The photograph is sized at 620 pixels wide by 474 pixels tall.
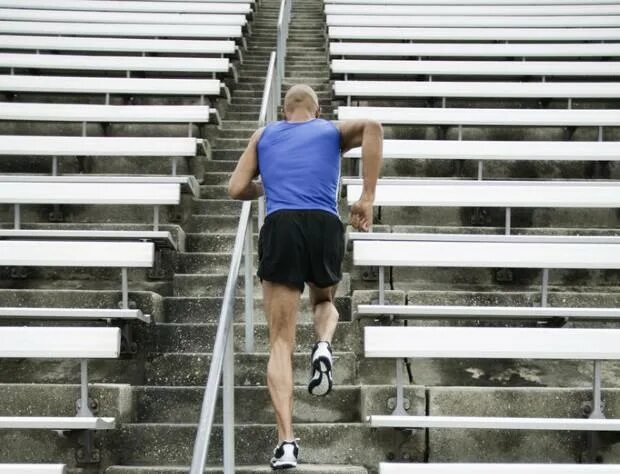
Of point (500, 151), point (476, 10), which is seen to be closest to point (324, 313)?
point (500, 151)

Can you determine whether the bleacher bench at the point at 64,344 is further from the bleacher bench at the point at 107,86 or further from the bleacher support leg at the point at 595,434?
the bleacher bench at the point at 107,86

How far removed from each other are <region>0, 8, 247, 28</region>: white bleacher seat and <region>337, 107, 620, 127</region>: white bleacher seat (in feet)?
9.96

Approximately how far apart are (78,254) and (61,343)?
30.0 inches

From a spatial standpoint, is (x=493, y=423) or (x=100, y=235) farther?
(x=100, y=235)

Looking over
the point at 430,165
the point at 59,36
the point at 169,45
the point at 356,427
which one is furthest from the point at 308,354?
the point at 59,36

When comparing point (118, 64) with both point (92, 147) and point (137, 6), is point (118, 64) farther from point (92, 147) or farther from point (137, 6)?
point (137, 6)

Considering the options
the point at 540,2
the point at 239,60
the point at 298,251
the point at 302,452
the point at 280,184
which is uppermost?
the point at 540,2

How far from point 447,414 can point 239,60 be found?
16.7ft

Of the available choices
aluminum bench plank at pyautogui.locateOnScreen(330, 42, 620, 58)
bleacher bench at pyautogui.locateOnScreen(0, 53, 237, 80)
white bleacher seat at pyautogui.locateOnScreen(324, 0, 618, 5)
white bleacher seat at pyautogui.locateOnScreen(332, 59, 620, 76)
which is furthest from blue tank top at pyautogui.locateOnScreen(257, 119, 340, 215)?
white bleacher seat at pyautogui.locateOnScreen(324, 0, 618, 5)

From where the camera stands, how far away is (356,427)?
3.33m

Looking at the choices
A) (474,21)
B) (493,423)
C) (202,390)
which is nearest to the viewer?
(493,423)

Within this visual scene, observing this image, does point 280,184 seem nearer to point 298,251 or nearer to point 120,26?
point 298,251

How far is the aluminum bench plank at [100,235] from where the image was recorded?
4.29 metres

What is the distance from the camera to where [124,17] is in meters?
8.59
